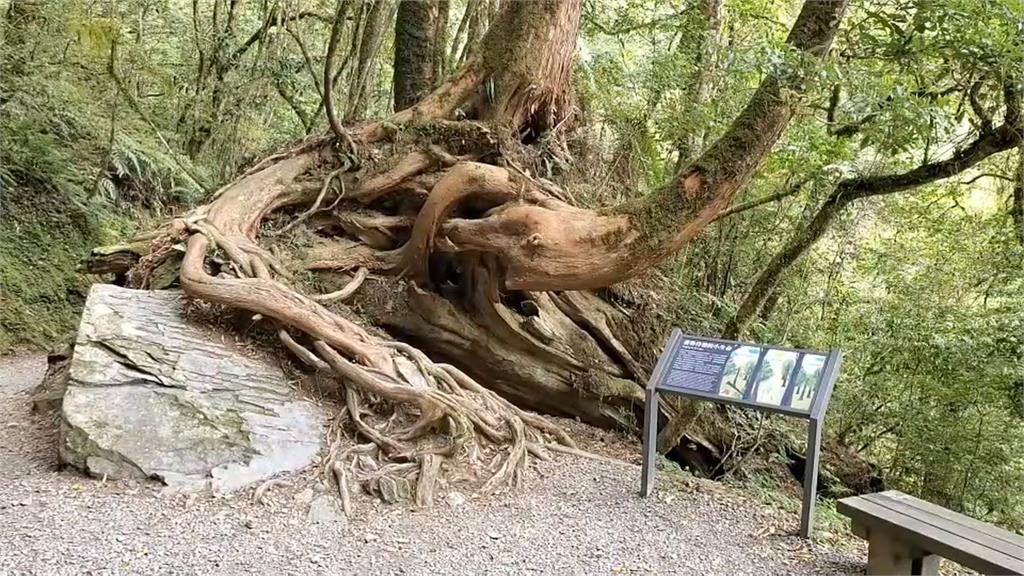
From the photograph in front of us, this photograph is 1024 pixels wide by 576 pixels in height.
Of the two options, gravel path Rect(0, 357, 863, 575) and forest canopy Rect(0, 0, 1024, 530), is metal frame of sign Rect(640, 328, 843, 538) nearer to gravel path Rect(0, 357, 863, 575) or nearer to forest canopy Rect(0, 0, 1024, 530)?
gravel path Rect(0, 357, 863, 575)

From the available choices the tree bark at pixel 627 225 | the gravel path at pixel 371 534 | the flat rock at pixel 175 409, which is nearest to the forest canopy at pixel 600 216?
the tree bark at pixel 627 225

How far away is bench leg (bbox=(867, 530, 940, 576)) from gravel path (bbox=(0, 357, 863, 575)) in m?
0.16

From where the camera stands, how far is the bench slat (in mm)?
2521

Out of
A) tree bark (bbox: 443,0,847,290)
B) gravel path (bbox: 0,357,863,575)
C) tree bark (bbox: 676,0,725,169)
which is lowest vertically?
gravel path (bbox: 0,357,863,575)

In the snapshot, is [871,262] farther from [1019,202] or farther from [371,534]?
[371,534]

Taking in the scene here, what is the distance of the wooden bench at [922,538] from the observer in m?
2.45

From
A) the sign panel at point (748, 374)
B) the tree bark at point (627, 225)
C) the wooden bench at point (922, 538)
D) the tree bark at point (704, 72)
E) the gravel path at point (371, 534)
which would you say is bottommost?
the gravel path at point (371, 534)

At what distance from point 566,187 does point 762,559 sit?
3583mm

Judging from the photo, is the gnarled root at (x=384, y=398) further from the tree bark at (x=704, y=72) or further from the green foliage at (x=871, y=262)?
the tree bark at (x=704, y=72)

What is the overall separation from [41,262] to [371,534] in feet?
18.9

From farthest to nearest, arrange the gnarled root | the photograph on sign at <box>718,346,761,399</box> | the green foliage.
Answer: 1. the green foliage
2. the gnarled root
3. the photograph on sign at <box>718,346,761,399</box>

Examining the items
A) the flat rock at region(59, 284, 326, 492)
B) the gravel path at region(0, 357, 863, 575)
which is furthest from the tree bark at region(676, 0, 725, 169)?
the flat rock at region(59, 284, 326, 492)

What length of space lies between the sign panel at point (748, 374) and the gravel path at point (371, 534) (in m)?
0.62

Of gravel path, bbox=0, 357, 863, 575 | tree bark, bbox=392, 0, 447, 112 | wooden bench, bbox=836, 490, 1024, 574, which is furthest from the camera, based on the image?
tree bark, bbox=392, 0, 447, 112
